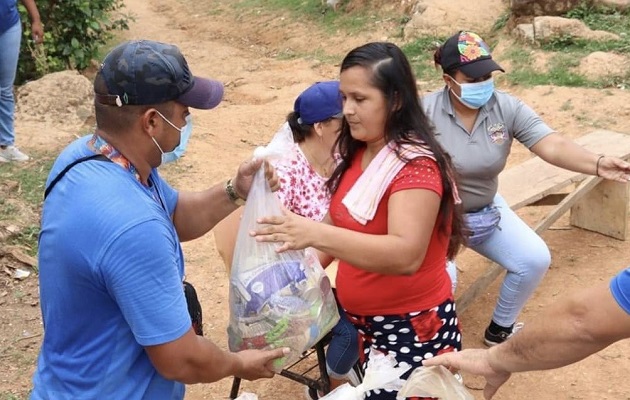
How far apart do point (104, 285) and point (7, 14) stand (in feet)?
16.4

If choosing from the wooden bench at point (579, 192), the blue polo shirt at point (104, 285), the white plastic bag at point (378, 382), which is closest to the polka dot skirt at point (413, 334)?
the white plastic bag at point (378, 382)

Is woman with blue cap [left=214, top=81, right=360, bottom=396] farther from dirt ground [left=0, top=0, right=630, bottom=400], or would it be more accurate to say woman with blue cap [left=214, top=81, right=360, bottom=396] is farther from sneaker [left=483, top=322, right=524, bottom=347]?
sneaker [left=483, top=322, right=524, bottom=347]

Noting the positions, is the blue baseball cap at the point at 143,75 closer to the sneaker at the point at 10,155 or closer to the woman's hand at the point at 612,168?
the woman's hand at the point at 612,168

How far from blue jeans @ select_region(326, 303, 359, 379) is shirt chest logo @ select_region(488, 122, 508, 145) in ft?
3.98

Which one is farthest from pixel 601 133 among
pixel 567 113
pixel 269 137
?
pixel 269 137

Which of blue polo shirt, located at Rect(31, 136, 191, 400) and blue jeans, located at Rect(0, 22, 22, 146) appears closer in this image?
blue polo shirt, located at Rect(31, 136, 191, 400)

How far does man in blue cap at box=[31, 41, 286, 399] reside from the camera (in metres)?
1.91

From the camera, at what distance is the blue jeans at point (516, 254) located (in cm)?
397

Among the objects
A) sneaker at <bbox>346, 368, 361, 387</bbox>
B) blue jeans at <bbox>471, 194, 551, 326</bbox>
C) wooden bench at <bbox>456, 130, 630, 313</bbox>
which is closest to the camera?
sneaker at <bbox>346, 368, 361, 387</bbox>

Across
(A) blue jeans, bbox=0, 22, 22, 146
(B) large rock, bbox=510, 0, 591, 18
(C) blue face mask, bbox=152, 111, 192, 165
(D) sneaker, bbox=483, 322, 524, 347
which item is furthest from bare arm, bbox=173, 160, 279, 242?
(B) large rock, bbox=510, 0, 591, 18

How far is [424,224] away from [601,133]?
3.86m

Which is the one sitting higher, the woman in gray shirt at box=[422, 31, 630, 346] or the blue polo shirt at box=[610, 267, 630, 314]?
the blue polo shirt at box=[610, 267, 630, 314]

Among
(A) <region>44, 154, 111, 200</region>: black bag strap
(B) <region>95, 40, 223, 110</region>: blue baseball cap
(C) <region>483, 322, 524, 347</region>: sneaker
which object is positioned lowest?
(C) <region>483, 322, 524, 347</region>: sneaker

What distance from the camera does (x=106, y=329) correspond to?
2053 mm
